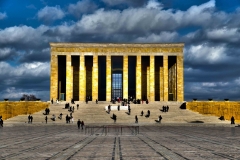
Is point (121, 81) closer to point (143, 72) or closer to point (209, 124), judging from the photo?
point (143, 72)

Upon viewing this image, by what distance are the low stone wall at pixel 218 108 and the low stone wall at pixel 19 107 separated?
66.8 ft

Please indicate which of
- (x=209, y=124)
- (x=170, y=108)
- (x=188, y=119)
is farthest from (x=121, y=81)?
(x=209, y=124)

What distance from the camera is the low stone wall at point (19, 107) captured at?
178 feet

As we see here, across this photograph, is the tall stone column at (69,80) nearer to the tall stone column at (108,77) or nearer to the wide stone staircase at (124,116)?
the tall stone column at (108,77)

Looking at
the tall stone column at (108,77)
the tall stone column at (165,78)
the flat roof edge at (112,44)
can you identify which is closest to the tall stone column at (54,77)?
the flat roof edge at (112,44)

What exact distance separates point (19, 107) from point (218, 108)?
2688cm

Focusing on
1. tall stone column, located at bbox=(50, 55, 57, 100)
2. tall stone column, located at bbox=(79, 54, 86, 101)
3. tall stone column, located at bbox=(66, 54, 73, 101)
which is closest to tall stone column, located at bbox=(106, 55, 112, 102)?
tall stone column, located at bbox=(79, 54, 86, 101)

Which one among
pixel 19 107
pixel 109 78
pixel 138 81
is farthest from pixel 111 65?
pixel 19 107

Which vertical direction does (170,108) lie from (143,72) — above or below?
below

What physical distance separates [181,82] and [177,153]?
173 ft

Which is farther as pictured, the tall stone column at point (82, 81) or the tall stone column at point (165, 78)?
the tall stone column at point (82, 81)

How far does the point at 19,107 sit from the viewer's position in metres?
54.9

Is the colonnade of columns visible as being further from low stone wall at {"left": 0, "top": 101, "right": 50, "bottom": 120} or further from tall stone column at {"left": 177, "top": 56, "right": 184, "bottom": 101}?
low stone wall at {"left": 0, "top": 101, "right": 50, "bottom": 120}

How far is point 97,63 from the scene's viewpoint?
67.1m
